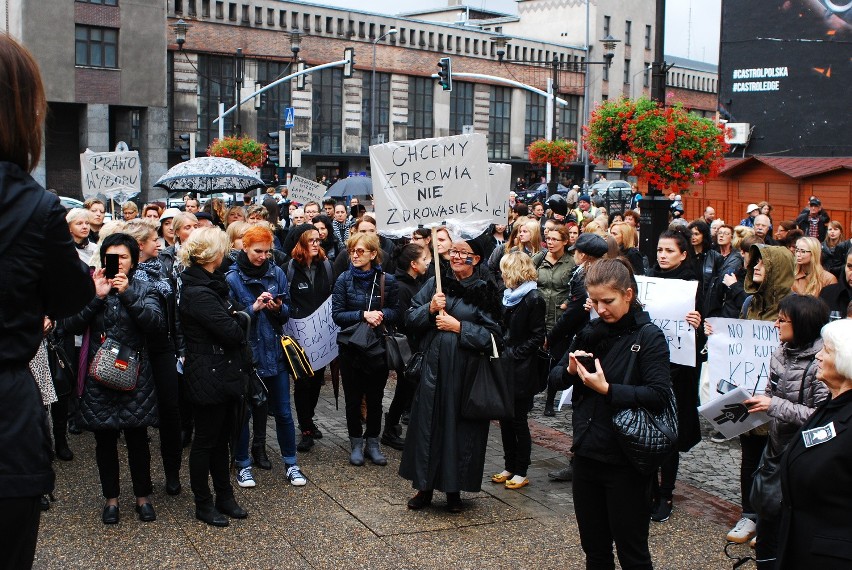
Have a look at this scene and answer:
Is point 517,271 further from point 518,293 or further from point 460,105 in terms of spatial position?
point 460,105

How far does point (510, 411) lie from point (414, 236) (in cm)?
394

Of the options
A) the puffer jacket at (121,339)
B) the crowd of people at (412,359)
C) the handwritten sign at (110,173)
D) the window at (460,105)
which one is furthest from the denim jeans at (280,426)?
the window at (460,105)

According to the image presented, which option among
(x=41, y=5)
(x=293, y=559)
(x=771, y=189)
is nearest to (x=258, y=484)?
(x=293, y=559)

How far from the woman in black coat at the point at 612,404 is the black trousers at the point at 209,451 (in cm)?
268

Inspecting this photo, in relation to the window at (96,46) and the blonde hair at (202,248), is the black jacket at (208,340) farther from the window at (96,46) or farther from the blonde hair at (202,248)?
the window at (96,46)

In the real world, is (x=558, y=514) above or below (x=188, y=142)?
below

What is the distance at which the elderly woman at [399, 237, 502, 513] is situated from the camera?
21.7 ft

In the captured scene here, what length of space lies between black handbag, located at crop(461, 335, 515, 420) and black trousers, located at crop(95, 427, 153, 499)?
213cm

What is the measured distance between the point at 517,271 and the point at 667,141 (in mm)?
7320

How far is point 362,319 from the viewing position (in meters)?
8.04

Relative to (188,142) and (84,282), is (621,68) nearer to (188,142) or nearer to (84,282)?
(188,142)

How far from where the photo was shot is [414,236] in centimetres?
1036

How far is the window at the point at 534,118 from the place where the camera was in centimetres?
6116

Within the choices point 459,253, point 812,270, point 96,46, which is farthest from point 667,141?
point 96,46
